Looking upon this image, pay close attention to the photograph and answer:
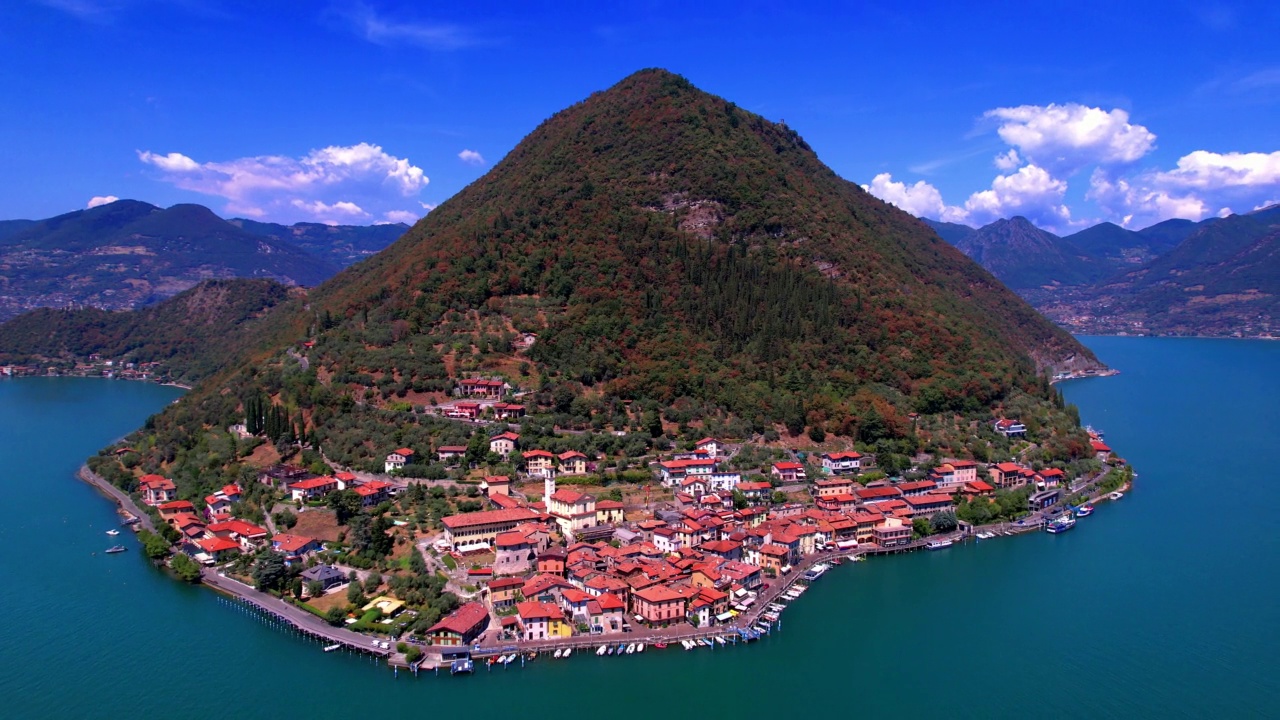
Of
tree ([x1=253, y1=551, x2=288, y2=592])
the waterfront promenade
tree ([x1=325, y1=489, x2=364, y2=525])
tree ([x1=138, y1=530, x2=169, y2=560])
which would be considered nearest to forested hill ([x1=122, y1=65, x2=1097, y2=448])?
the waterfront promenade

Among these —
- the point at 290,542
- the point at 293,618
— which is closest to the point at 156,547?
the point at 290,542

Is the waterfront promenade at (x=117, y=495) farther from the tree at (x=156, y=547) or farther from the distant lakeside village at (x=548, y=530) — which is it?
the tree at (x=156, y=547)

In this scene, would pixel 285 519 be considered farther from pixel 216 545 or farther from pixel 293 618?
pixel 293 618

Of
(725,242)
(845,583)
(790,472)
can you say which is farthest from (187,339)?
(845,583)

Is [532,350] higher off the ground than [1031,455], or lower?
higher

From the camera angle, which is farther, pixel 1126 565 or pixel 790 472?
pixel 790 472

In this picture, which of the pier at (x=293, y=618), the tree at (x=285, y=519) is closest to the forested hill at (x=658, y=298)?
the tree at (x=285, y=519)

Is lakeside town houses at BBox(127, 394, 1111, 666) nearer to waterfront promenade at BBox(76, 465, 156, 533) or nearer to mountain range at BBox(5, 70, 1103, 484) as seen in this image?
waterfront promenade at BBox(76, 465, 156, 533)

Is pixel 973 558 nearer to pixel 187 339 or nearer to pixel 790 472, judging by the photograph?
pixel 790 472
